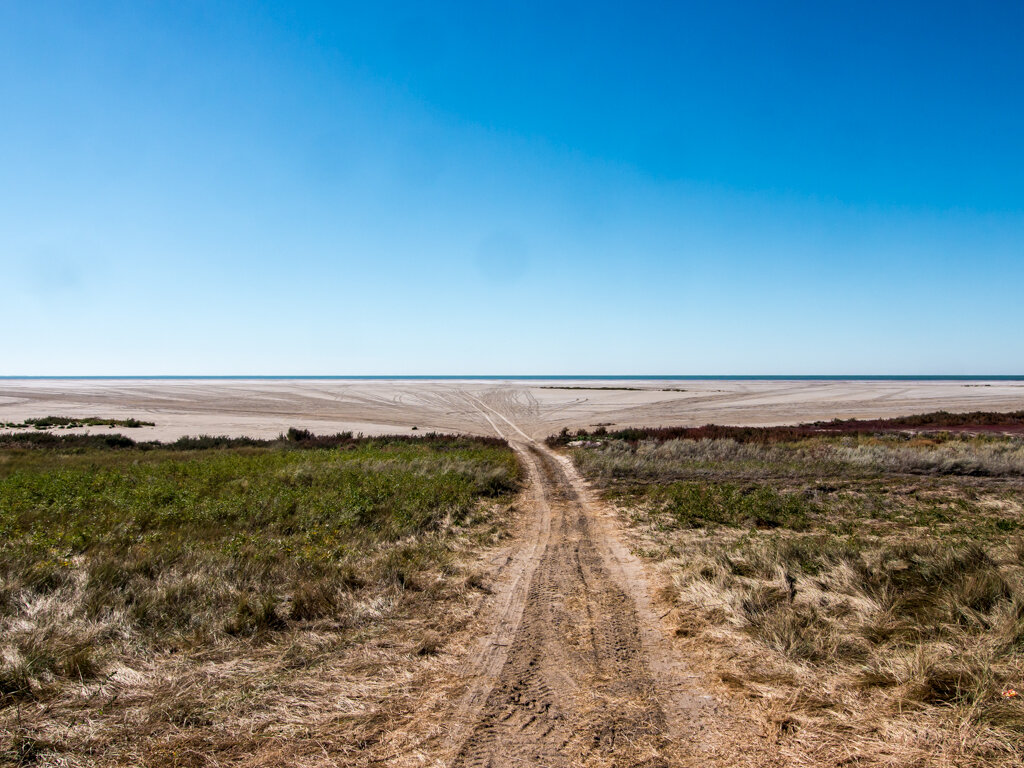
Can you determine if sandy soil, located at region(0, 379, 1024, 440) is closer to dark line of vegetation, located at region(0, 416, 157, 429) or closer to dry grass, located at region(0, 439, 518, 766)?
dark line of vegetation, located at region(0, 416, 157, 429)

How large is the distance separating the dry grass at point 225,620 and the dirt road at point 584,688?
644 mm

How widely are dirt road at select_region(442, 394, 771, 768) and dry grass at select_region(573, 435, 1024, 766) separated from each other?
47 cm

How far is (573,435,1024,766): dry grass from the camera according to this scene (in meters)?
3.82

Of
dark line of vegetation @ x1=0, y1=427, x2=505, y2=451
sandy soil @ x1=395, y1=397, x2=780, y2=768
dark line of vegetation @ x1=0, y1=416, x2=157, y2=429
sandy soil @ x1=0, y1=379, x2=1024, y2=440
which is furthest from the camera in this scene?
sandy soil @ x1=0, y1=379, x2=1024, y2=440

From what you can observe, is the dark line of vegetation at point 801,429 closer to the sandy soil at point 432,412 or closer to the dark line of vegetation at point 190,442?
the sandy soil at point 432,412

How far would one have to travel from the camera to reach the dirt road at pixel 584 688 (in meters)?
3.81

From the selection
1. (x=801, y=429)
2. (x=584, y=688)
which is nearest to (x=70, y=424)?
(x=584, y=688)

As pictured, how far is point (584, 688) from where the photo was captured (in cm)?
468

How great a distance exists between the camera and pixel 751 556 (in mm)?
8109

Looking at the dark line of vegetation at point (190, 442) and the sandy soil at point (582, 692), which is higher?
the sandy soil at point (582, 692)

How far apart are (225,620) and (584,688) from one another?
423cm

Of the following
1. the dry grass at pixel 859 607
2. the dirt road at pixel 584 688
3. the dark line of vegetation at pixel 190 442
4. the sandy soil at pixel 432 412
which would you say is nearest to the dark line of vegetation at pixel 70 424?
the sandy soil at pixel 432 412

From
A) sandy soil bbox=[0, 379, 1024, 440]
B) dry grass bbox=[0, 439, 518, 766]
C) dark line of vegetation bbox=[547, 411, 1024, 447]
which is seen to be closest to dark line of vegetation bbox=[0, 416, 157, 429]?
sandy soil bbox=[0, 379, 1024, 440]

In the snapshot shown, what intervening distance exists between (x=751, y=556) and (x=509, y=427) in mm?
34619
